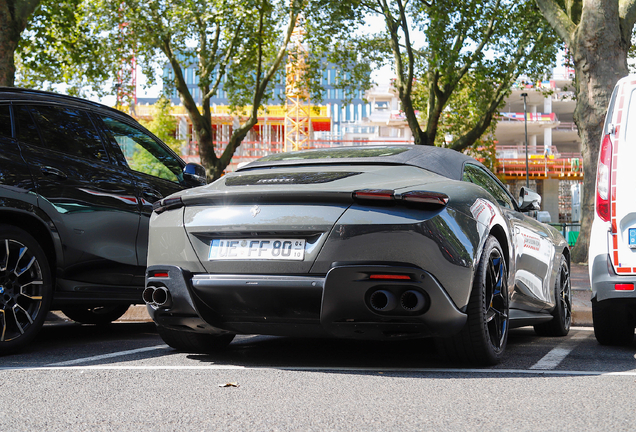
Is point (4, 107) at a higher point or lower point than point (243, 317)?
higher

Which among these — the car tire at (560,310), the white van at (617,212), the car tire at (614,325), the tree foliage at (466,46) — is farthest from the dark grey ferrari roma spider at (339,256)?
the tree foliage at (466,46)

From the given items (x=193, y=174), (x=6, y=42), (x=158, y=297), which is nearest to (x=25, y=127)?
(x=193, y=174)

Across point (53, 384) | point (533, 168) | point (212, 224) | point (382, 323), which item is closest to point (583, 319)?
point (382, 323)

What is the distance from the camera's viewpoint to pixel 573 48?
44.9 feet

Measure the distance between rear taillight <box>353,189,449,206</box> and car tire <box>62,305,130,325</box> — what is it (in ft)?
11.9

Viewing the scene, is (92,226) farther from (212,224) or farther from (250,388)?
(250,388)

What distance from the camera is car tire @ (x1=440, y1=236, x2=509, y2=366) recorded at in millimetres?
4051

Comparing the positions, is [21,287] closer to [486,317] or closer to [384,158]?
[384,158]

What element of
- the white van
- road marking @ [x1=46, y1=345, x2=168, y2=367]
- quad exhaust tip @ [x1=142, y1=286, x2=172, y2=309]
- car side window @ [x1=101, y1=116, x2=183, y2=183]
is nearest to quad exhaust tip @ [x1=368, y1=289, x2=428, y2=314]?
quad exhaust tip @ [x1=142, y1=286, x2=172, y2=309]

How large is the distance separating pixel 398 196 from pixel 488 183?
5.75 feet

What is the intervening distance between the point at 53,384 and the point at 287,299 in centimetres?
127

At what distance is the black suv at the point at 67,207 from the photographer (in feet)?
15.7

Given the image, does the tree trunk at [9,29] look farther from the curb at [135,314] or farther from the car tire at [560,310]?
the car tire at [560,310]

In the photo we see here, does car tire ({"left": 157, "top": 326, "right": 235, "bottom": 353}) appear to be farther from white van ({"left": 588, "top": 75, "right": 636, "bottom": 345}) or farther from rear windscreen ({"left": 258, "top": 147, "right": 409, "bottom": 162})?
white van ({"left": 588, "top": 75, "right": 636, "bottom": 345})
